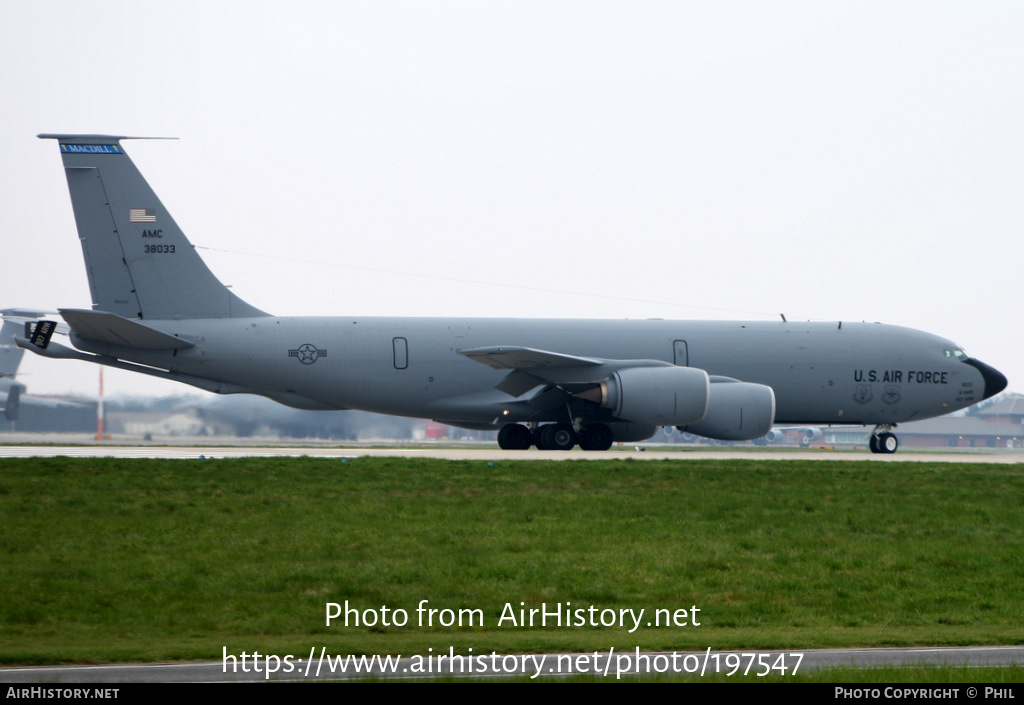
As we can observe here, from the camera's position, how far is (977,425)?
9094 centimetres

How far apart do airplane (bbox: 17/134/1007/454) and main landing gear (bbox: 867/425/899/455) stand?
0.05 meters

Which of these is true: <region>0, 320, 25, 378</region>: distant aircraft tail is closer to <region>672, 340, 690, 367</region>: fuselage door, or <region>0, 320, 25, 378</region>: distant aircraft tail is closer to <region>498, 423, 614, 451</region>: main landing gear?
<region>498, 423, 614, 451</region>: main landing gear

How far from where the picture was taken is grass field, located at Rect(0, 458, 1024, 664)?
10281 millimetres

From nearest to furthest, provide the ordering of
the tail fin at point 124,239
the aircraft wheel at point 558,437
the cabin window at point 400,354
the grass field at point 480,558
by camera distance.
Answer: the grass field at point 480,558, the tail fin at point 124,239, the cabin window at point 400,354, the aircraft wheel at point 558,437

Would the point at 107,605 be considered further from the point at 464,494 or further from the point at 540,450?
the point at 540,450

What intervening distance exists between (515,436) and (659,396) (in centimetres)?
430

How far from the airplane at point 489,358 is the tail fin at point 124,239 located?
3cm

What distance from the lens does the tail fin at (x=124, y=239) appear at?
25672mm

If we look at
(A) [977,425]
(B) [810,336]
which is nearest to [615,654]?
(B) [810,336]

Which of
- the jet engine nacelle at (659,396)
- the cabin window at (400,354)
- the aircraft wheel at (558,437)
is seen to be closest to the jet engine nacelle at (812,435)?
the aircraft wheel at (558,437)

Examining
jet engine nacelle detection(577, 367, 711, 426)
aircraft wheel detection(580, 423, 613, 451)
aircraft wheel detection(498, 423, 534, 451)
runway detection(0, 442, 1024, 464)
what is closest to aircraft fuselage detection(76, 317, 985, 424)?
aircraft wheel detection(498, 423, 534, 451)

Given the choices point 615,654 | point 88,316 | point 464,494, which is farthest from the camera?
point 88,316

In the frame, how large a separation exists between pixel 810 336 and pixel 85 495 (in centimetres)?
2005

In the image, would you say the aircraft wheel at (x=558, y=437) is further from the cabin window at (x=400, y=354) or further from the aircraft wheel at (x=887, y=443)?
the aircraft wheel at (x=887, y=443)
